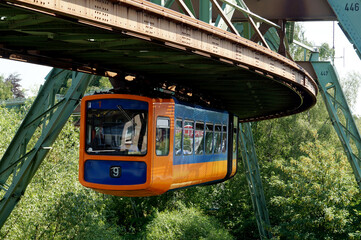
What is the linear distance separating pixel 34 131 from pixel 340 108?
830 cm

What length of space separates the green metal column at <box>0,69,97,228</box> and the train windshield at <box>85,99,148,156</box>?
63 centimetres

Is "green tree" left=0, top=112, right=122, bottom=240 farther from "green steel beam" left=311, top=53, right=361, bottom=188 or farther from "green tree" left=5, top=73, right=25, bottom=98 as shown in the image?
"green tree" left=5, top=73, right=25, bottom=98

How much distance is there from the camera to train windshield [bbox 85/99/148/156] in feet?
30.7

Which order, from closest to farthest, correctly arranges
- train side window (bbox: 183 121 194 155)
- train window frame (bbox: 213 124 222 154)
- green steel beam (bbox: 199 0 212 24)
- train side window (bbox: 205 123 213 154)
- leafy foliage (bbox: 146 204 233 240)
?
green steel beam (bbox: 199 0 212 24)
train side window (bbox: 183 121 194 155)
train side window (bbox: 205 123 213 154)
train window frame (bbox: 213 124 222 154)
leafy foliage (bbox: 146 204 233 240)

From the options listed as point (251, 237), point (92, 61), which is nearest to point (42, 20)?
point (92, 61)

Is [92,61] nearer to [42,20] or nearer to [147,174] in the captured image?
[147,174]

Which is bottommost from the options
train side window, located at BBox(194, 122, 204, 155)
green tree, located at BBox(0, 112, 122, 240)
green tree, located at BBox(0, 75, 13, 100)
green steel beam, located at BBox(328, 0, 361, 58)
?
green tree, located at BBox(0, 112, 122, 240)

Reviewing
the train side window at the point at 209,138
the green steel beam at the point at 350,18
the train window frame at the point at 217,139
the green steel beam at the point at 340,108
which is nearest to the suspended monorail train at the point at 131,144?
the train side window at the point at 209,138

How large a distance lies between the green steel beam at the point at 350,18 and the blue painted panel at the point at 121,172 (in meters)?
4.76

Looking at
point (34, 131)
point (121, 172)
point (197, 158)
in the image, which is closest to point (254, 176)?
point (197, 158)

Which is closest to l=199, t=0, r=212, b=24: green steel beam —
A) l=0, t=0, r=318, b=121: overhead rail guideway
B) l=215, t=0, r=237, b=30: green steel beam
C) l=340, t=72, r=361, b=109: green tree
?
l=215, t=0, r=237, b=30: green steel beam

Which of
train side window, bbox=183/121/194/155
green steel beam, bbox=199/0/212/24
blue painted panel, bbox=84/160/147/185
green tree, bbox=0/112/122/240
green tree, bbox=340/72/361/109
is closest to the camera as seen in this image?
green steel beam, bbox=199/0/212/24

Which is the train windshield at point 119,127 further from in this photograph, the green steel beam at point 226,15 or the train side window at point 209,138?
the train side window at point 209,138

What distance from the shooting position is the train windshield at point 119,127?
9.35 metres
